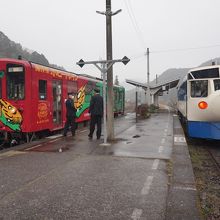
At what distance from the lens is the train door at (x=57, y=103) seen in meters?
12.6

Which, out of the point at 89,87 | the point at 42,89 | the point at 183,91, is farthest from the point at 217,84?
the point at 89,87

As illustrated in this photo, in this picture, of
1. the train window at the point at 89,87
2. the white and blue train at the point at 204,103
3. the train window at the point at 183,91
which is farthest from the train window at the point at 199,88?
the train window at the point at 89,87

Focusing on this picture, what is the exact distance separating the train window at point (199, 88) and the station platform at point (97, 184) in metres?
2.25

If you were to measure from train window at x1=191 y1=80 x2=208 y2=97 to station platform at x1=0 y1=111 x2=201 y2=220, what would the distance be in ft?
7.39

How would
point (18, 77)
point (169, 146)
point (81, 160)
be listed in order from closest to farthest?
1. point (81, 160)
2. point (169, 146)
3. point (18, 77)

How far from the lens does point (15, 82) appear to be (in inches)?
417

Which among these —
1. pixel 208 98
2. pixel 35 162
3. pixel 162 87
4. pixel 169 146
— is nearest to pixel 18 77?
pixel 35 162

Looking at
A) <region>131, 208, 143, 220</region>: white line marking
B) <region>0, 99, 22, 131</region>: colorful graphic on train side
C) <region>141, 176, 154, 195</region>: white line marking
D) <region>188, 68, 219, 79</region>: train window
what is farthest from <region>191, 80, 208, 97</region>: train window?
<region>131, 208, 143, 220</region>: white line marking

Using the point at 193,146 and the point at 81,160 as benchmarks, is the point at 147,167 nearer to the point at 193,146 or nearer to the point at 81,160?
the point at 81,160

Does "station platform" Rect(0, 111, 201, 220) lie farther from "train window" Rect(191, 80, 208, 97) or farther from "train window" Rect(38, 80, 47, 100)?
"train window" Rect(38, 80, 47, 100)

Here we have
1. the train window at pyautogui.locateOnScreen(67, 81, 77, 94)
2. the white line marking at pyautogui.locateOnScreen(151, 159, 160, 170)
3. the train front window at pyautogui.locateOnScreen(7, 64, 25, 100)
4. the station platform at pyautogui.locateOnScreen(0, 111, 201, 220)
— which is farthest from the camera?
the train window at pyautogui.locateOnScreen(67, 81, 77, 94)

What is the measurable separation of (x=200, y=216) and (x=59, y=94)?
966 cm

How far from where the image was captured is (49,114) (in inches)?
473

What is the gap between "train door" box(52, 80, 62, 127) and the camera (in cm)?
1262
